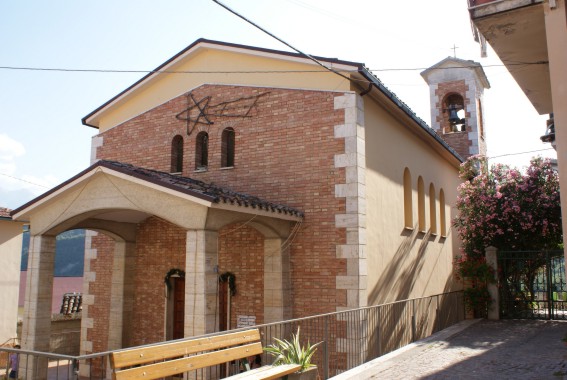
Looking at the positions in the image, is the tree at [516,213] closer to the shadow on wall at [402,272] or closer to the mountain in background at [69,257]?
the shadow on wall at [402,272]

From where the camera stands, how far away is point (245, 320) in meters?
11.2

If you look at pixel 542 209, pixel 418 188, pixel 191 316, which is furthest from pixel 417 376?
pixel 542 209

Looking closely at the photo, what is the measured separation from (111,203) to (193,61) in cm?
485

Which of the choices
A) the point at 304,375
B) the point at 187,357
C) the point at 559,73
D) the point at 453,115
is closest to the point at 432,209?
the point at 453,115

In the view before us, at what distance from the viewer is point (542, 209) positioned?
15289 millimetres

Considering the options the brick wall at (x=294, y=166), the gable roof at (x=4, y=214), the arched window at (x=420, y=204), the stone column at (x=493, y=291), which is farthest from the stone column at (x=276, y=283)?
the gable roof at (x=4, y=214)

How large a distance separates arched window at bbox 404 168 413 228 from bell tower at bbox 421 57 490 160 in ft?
23.2

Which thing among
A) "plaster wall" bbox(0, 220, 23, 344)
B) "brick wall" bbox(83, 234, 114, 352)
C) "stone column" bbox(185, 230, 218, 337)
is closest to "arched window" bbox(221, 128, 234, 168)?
"brick wall" bbox(83, 234, 114, 352)

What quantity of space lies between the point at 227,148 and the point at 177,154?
1.48m

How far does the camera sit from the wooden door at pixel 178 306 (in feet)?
40.3

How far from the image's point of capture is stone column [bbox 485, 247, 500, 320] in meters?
14.3

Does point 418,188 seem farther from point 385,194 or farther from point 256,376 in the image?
point 256,376

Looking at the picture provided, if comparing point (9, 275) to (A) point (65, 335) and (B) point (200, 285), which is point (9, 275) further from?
(B) point (200, 285)

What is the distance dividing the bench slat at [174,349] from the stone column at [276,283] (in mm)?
3336
